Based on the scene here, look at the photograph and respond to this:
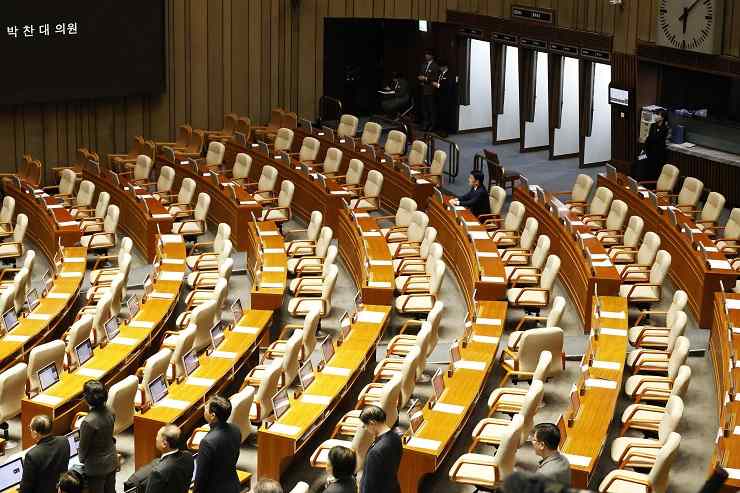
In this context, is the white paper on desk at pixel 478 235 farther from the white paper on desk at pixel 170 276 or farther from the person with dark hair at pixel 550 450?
the person with dark hair at pixel 550 450

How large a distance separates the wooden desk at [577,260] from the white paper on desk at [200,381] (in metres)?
3.74

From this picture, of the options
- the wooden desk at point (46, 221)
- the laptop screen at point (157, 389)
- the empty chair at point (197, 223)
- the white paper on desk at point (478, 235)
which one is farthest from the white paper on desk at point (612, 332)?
the wooden desk at point (46, 221)

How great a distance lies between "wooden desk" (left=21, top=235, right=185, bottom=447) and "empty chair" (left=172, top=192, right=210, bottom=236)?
1492 mm

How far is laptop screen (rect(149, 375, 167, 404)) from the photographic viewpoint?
956 cm

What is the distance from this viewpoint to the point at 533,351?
10.0 meters

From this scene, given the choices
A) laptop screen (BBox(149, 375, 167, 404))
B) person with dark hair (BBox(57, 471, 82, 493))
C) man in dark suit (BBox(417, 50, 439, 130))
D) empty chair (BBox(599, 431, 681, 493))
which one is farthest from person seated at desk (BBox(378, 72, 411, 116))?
person with dark hair (BBox(57, 471, 82, 493))

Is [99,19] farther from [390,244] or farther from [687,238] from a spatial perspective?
[687,238]

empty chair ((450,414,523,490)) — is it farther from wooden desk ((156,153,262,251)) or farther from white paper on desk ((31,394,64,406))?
wooden desk ((156,153,262,251))

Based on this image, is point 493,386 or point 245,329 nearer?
point 493,386

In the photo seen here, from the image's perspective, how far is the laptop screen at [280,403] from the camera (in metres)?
9.05

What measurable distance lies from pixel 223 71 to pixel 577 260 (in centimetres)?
921

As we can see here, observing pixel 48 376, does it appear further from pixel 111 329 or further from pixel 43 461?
pixel 43 461

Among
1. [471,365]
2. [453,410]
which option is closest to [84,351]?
[471,365]

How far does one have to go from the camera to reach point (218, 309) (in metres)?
11.6
